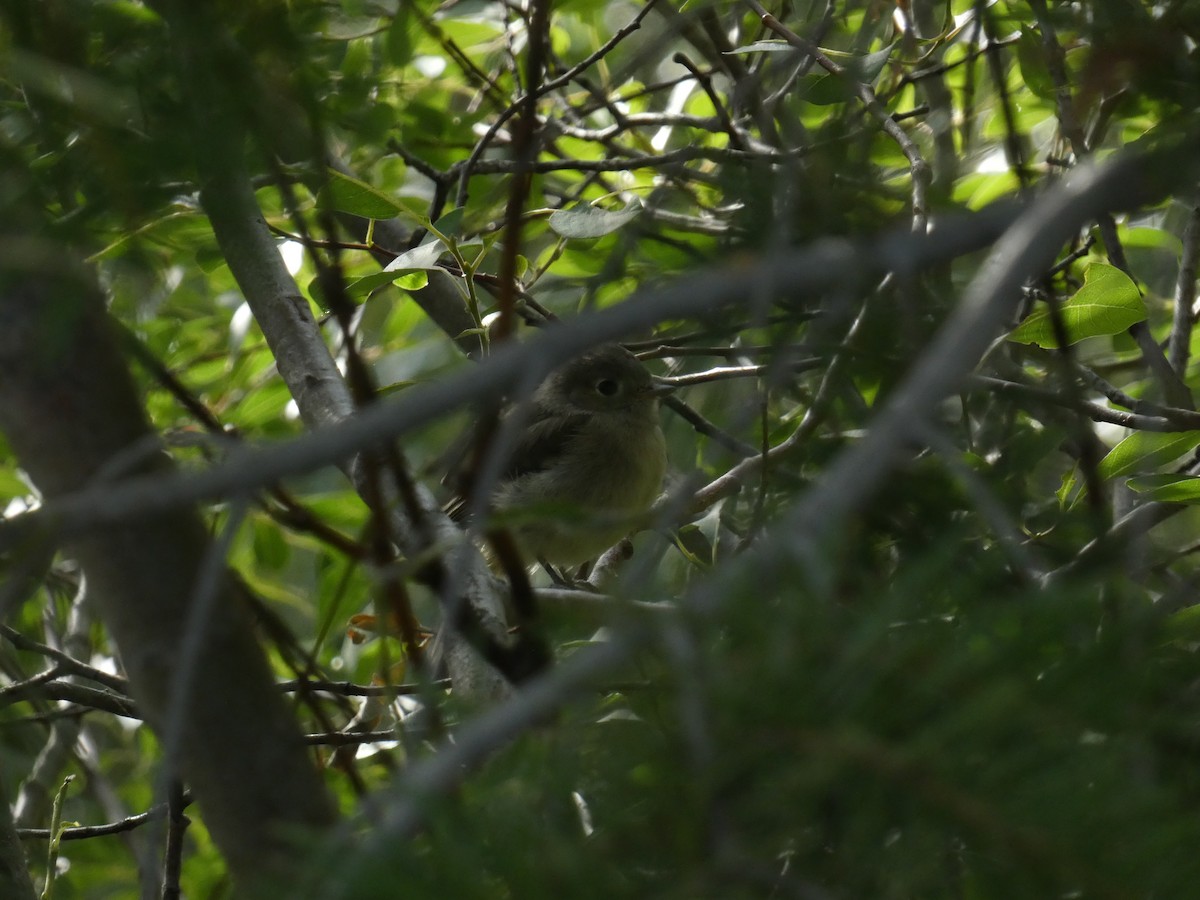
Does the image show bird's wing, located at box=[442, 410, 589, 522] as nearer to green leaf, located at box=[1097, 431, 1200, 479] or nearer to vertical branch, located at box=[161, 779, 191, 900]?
vertical branch, located at box=[161, 779, 191, 900]

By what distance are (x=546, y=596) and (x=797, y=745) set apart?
147 centimetres

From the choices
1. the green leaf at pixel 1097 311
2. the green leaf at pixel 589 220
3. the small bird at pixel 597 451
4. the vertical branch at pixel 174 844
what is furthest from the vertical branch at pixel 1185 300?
the vertical branch at pixel 174 844

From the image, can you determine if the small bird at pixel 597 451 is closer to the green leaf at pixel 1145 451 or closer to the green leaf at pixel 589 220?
the green leaf at pixel 589 220

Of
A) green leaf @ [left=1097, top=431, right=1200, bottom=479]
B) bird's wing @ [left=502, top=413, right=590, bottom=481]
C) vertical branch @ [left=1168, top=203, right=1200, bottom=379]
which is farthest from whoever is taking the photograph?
bird's wing @ [left=502, top=413, right=590, bottom=481]

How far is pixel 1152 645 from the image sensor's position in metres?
1.18

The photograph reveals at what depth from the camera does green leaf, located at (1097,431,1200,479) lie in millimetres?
2602

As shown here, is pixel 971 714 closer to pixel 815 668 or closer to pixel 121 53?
pixel 815 668

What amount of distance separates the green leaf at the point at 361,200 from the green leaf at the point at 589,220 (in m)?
0.40

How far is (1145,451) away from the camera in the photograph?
8.62 ft

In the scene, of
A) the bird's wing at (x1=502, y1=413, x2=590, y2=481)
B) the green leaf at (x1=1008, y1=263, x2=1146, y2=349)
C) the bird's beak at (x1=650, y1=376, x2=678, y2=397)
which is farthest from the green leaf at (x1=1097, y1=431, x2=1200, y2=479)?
the bird's wing at (x1=502, y1=413, x2=590, y2=481)

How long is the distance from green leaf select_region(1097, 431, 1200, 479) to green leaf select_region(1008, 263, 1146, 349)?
0.85 ft

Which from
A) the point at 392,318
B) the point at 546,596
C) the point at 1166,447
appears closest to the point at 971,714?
the point at 546,596

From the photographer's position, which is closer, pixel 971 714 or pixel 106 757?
pixel 971 714

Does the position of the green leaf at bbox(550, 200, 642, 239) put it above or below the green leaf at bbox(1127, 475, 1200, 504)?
above
